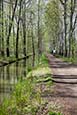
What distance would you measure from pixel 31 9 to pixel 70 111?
60.9 metres

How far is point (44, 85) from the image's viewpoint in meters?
16.1

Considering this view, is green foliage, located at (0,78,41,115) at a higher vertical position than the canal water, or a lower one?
higher

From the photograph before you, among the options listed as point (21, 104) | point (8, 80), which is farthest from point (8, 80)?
point (21, 104)

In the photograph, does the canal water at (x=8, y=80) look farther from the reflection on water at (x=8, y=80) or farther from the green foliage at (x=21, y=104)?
the green foliage at (x=21, y=104)

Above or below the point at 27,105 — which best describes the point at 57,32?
below

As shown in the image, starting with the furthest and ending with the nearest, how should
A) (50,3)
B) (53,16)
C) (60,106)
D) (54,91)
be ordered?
(53,16) < (50,3) < (54,91) < (60,106)

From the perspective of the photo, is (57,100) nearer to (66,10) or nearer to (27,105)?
(27,105)

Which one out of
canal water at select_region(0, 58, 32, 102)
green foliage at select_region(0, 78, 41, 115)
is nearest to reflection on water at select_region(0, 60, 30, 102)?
canal water at select_region(0, 58, 32, 102)

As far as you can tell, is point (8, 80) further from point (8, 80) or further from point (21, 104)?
point (21, 104)

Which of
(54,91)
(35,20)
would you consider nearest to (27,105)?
(54,91)

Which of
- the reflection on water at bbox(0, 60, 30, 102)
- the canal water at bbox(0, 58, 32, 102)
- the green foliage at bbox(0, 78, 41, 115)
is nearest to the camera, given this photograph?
the green foliage at bbox(0, 78, 41, 115)

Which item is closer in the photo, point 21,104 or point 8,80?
point 21,104

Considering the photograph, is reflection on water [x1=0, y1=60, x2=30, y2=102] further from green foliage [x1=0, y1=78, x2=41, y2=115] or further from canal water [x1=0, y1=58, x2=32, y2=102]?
green foliage [x1=0, y1=78, x2=41, y2=115]

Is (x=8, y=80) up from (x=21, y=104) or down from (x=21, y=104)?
down
